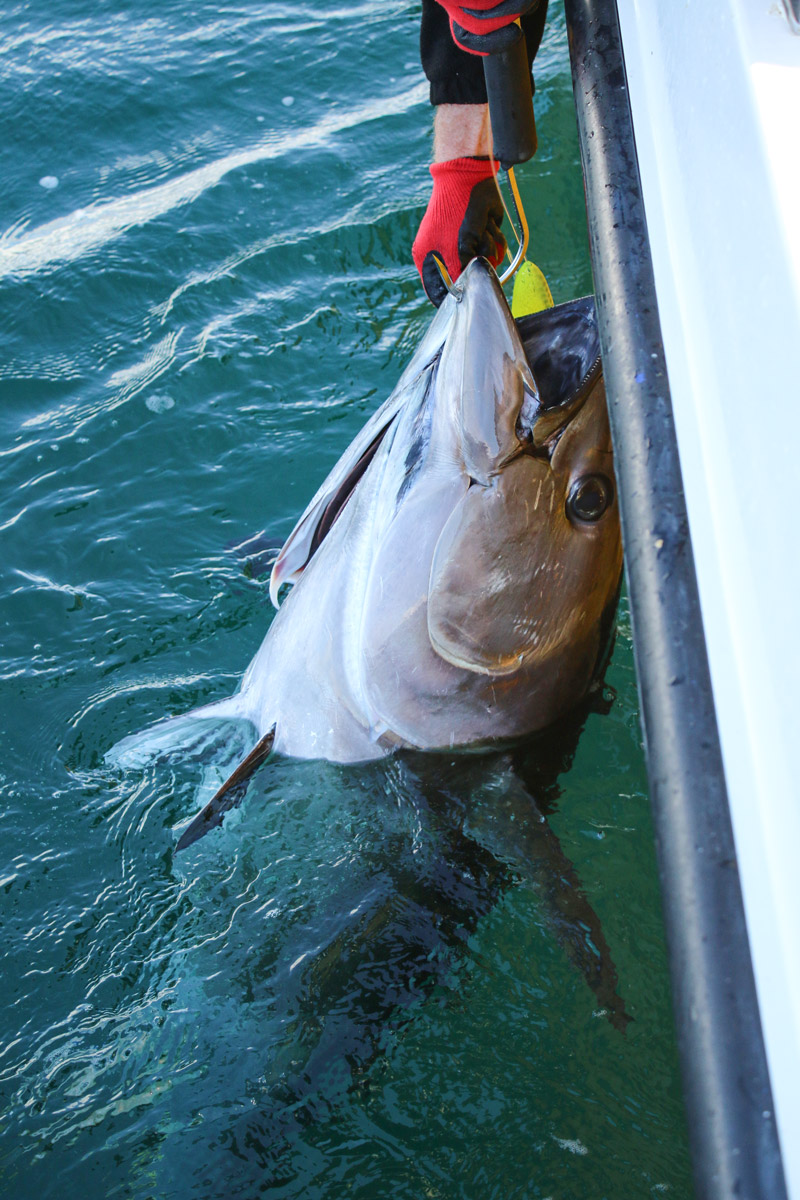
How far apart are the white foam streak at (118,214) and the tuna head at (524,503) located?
11.3 feet

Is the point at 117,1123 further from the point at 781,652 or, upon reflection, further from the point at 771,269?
the point at 771,269

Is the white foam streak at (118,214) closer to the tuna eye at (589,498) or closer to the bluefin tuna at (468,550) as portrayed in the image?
the bluefin tuna at (468,550)

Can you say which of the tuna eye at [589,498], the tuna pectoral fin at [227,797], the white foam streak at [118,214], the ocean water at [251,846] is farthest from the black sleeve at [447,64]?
the white foam streak at [118,214]

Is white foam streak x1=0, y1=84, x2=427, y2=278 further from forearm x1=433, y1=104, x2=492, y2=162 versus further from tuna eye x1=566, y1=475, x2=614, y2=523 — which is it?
tuna eye x1=566, y1=475, x2=614, y2=523

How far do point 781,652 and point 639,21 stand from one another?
121 cm

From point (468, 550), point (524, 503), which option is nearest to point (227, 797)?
point (468, 550)

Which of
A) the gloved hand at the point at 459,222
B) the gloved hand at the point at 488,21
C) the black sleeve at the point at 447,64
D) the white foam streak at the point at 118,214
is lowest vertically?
the gloved hand at the point at 459,222

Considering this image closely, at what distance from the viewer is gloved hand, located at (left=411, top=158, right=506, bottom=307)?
2320 millimetres

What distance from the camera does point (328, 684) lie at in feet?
7.41

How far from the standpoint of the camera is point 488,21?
1.87m

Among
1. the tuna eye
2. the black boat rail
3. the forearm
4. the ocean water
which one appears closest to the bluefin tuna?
the tuna eye

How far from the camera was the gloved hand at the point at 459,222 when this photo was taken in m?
2.32

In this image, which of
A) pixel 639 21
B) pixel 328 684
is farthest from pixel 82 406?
pixel 639 21

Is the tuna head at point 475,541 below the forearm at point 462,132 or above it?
below
